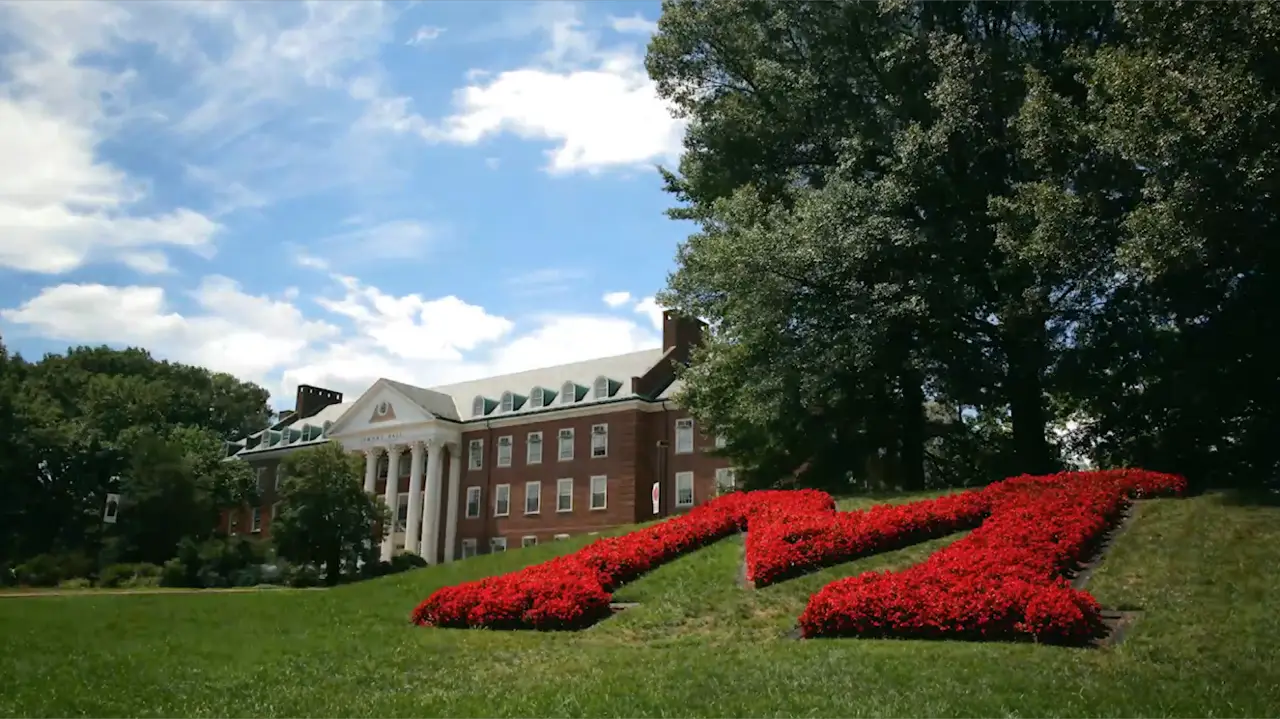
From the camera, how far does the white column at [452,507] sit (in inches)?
2287

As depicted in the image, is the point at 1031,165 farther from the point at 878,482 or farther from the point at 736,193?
the point at 878,482

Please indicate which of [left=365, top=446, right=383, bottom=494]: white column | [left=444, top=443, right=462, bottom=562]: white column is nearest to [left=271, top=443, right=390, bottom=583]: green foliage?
[left=444, top=443, right=462, bottom=562]: white column

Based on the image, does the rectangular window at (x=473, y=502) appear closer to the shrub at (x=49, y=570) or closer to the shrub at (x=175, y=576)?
the shrub at (x=175, y=576)

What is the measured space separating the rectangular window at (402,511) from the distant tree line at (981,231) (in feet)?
118

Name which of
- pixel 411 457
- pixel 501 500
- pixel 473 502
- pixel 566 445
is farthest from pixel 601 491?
pixel 411 457

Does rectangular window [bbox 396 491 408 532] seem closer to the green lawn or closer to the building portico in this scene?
the building portico

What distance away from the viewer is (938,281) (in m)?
24.6

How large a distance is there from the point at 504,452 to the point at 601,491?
793cm

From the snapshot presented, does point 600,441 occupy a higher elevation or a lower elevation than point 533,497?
higher

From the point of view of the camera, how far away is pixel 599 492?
52.9m

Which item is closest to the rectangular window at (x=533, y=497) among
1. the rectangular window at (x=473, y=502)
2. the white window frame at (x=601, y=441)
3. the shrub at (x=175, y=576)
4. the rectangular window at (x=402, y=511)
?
the rectangular window at (x=473, y=502)

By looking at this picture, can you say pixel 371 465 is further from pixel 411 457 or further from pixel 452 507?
pixel 452 507

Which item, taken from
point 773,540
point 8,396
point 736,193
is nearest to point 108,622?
point 773,540

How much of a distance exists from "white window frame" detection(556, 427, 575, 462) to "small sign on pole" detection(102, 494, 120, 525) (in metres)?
21.3
